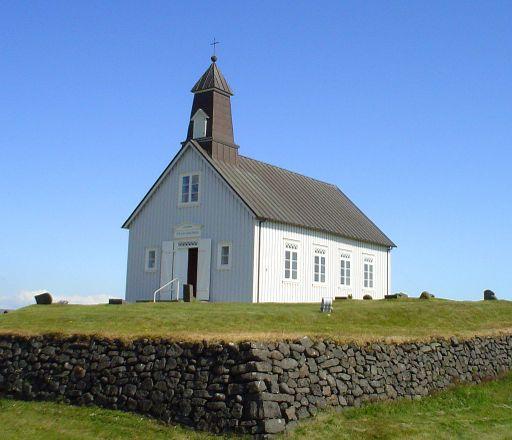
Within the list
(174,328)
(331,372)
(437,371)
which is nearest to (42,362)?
(174,328)

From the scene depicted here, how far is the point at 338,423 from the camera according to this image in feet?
55.3

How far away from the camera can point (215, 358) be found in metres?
17.1

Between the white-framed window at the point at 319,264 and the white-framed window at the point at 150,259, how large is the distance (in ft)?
27.5

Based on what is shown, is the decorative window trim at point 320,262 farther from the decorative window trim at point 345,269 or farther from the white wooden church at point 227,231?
the decorative window trim at point 345,269

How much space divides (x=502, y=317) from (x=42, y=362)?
19397 millimetres

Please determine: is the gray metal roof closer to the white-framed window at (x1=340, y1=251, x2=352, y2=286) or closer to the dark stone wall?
the white-framed window at (x1=340, y1=251, x2=352, y2=286)

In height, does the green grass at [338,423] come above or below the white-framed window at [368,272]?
below

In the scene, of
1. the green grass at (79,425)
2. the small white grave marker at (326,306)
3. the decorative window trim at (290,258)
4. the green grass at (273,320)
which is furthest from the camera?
the decorative window trim at (290,258)

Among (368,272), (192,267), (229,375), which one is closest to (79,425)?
(229,375)

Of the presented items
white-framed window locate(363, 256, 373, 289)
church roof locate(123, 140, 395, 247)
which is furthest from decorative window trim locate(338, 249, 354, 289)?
white-framed window locate(363, 256, 373, 289)

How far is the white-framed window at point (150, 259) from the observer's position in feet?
123

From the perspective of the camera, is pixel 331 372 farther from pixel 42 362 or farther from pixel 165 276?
pixel 165 276

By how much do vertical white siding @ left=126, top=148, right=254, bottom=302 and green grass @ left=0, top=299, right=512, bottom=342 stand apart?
3.76m

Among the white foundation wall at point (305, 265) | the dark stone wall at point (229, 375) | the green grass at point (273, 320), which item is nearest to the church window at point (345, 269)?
the white foundation wall at point (305, 265)
